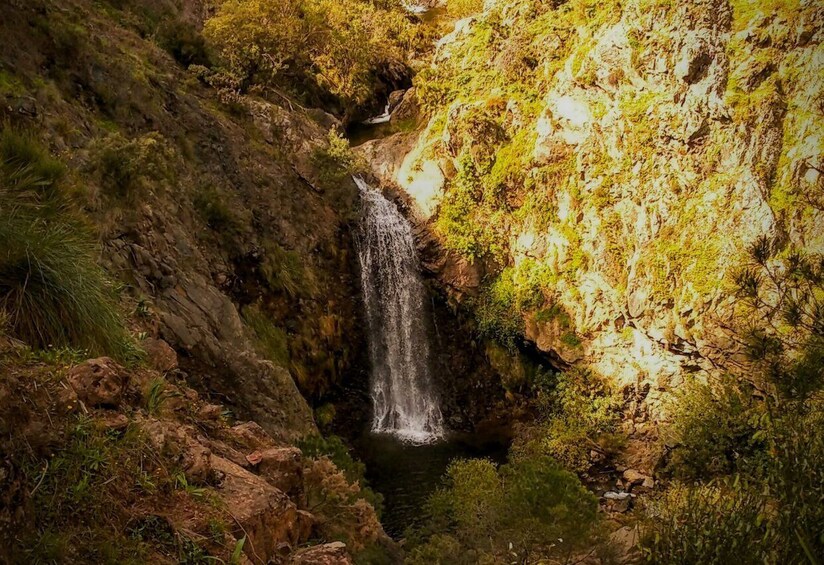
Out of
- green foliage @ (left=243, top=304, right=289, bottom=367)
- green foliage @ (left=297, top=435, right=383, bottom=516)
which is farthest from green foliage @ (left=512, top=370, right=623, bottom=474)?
green foliage @ (left=297, top=435, right=383, bottom=516)

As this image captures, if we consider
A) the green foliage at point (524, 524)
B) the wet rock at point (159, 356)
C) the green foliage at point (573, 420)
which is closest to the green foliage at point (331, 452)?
the green foliage at point (524, 524)

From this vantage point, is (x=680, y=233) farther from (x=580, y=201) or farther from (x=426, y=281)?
(x=426, y=281)

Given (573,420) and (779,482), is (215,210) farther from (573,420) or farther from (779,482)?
(779,482)

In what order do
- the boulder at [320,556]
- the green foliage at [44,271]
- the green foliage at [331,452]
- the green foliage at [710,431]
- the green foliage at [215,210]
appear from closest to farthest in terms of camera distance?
the boulder at [320,556]
the green foliage at [44,271]
the green foliage at [331,452]
the green foliage at [215,210]
the green foliage at [710,431]

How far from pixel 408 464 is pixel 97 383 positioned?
15.9m

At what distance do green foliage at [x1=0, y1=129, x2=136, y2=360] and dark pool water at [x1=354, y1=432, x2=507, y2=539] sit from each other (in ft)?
39.5

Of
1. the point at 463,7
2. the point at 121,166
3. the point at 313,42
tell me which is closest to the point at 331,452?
the point at 121,166

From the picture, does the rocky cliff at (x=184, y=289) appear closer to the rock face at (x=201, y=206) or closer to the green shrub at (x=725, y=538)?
the rock face at (x=201, y=206)

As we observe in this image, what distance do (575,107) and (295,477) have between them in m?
20.7

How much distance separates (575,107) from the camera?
22.7 m

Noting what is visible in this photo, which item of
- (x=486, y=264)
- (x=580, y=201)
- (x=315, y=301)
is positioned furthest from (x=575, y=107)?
(x=315, y=301)

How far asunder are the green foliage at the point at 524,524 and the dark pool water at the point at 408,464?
4.66 meters

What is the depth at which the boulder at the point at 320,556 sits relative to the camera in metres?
4.84

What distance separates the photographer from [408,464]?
63.0 feet
